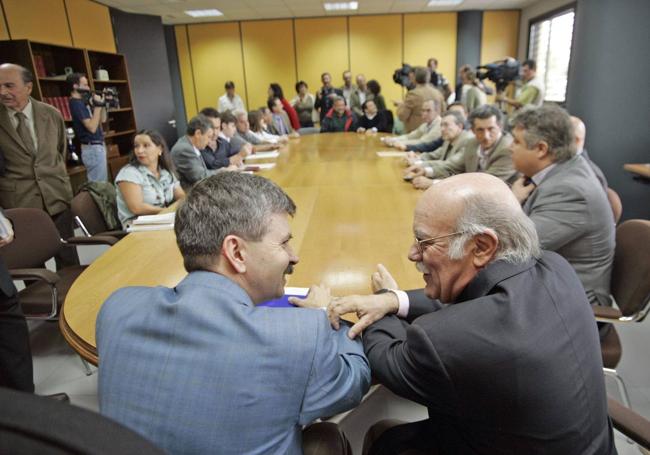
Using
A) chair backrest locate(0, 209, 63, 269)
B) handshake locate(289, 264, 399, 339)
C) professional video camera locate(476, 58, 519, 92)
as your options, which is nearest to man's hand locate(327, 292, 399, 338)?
handshake locate(289, 264, 399, 339)

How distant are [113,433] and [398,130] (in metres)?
6.64

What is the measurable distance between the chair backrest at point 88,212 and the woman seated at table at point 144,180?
0.13 m

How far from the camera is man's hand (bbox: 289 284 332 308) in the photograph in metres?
1.33

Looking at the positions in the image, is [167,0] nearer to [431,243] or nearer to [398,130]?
[398,130]

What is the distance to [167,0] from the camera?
23.6ft

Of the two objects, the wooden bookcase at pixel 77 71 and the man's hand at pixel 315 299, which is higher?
the wooden bookcase at pixel 77 71

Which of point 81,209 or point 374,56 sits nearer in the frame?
point 81,209

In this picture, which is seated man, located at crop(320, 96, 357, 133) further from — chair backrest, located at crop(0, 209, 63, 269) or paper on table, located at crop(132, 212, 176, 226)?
chair backrest, located at crop(0, 209, 63, 269)

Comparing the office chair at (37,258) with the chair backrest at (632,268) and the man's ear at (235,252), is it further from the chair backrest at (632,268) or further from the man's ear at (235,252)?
the chair backrest at (632,268)

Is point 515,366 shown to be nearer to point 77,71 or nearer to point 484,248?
point 484,248

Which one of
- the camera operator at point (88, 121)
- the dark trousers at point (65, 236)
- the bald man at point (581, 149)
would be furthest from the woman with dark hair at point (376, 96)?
the dark trousers at point (65, 236)

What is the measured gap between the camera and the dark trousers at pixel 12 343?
1.85m

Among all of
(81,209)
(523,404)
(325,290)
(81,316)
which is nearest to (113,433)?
(523,404)

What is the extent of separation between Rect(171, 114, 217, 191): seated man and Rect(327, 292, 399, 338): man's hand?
280 cm
